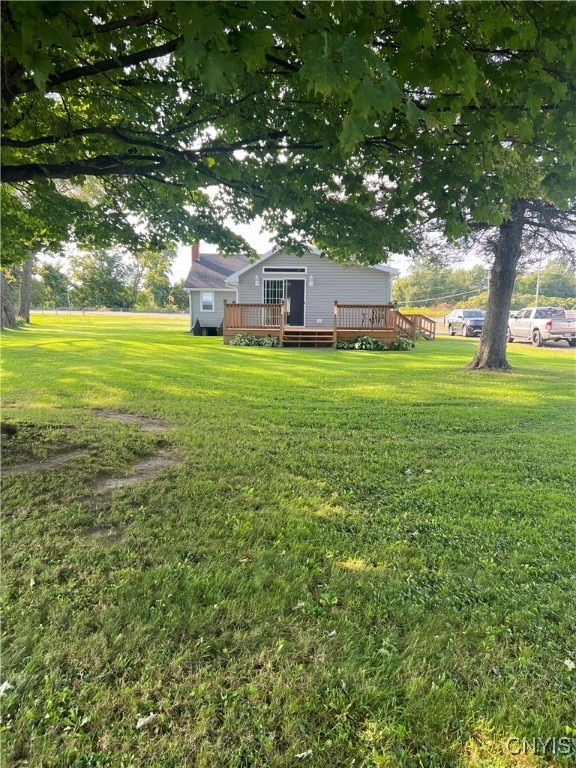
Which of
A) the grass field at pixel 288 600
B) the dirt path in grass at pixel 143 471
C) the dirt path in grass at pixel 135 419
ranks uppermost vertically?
the dirt path in grass at pixel 135 419

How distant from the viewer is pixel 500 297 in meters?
11.4

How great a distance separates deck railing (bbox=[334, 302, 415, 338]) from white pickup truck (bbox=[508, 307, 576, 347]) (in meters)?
6.80

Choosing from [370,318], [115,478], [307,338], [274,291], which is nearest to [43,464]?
[115,478]

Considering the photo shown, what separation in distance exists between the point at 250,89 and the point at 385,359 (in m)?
10.8

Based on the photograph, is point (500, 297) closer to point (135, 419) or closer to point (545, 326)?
point (135, 419)

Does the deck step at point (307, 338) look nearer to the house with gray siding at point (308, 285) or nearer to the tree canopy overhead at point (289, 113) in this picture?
the house with gray siding at point (308, 285)

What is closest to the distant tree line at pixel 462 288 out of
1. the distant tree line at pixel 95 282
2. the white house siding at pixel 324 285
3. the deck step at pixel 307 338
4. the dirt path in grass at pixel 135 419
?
the distant tree line at pixel 95 282

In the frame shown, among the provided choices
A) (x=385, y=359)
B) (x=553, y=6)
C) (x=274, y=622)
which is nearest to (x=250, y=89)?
(x=553, y=6)

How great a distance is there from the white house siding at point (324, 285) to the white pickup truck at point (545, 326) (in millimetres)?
8247

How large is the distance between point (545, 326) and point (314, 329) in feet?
39.7

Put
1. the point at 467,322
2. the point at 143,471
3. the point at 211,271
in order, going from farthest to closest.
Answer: the point at 467,322 → the point at 211,271 → the point at 143,471

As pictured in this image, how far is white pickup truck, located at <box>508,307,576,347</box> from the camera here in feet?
66.2

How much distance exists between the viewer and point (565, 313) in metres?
20.6

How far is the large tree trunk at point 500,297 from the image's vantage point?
36.3 feet
